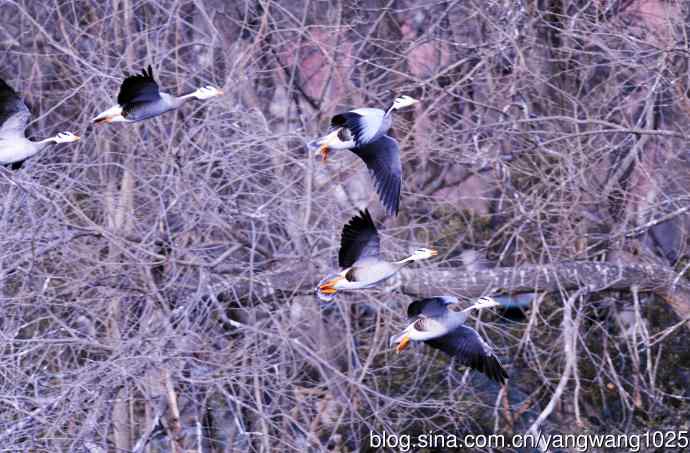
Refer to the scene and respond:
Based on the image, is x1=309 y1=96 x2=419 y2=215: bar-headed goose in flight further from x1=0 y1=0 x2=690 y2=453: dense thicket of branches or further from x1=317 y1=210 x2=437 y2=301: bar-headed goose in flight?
x1=0 y1=0 x2=690 y2=453: dense thicket of branches

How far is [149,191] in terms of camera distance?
22.9 ft

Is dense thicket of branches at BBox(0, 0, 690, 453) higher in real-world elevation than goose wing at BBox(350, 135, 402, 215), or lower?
lower

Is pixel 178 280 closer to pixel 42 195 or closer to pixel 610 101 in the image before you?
pixel 42 195

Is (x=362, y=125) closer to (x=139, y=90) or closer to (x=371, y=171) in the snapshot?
(x=371, y=171)

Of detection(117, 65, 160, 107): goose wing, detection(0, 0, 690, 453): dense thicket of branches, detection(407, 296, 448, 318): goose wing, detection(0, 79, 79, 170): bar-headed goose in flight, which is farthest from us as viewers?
detection(0, 0, 690, 453): dense thicket of branches

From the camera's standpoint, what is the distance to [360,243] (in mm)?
5523

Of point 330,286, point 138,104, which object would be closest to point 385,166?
point 330,286

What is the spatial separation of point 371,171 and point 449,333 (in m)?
0.83

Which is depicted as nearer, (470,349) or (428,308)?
(428,308)

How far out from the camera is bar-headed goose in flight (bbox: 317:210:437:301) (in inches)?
214

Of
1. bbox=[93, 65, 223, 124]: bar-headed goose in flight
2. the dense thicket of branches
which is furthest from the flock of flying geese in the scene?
the dense thicket of branches

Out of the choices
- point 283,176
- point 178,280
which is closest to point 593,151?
point 283,176

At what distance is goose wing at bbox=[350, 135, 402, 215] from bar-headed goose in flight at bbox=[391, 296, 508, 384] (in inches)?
19.0

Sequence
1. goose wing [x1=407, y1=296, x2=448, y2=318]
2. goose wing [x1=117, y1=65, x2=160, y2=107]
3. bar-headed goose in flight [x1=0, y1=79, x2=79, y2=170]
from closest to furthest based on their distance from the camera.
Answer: goose wing [x1=117, y1=65, x2=160, y2=107] < goose wing [x1=407, y1=296, x2=448, y2=318] < bar-headed goose in flight [x1=0, y1=79, x2=79, y2=170]
